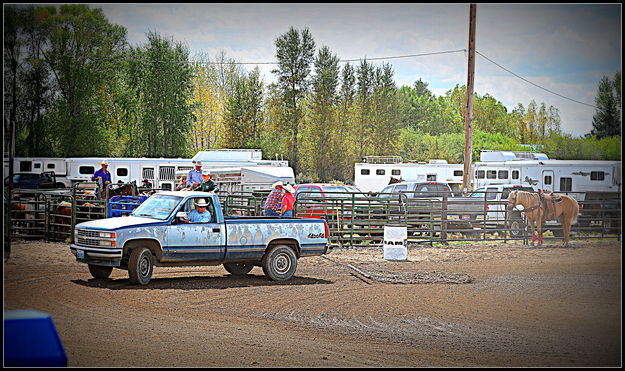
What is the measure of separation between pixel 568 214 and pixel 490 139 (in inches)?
2020

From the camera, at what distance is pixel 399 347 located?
779cm

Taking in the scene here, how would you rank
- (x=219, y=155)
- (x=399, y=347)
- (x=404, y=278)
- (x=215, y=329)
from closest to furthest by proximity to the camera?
(x=399, y=347), (x=215, y=329), (x=404, y=278), (x=219, y=155)

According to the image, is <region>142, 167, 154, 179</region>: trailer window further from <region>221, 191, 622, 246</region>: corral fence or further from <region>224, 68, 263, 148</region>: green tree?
<region>224, 68, 263, 148</region>: green tree

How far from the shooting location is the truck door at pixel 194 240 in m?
11.8

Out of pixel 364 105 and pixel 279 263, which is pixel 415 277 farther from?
pixel 364 105

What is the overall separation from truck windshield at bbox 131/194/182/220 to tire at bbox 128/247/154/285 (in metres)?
0.77

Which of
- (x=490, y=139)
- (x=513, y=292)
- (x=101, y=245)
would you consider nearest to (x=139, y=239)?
(x=101, y=245)

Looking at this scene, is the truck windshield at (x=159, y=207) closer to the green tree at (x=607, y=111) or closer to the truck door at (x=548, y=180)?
the green tree at (x=607, y=111)

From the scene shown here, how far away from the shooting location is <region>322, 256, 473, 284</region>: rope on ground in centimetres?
1307

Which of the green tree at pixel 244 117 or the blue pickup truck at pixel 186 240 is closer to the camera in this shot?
the blue pickup truck at pixel 186 240

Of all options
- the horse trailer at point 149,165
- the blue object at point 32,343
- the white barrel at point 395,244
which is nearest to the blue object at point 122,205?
the white barrel at point 395,244

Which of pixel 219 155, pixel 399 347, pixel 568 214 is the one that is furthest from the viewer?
pixel 219 155

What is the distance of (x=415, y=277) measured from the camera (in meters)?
13.5

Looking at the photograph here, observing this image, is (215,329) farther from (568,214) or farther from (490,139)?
(490,139)
